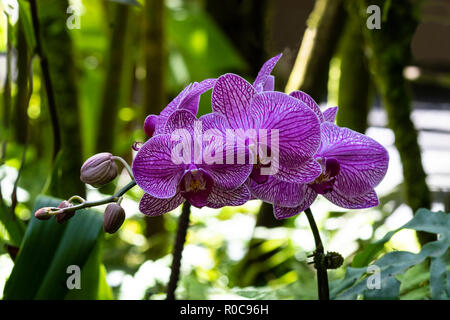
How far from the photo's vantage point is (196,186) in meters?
0.37

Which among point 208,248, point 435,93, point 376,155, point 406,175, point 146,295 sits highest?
point 376,155

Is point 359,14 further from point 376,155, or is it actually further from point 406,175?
point 376,155

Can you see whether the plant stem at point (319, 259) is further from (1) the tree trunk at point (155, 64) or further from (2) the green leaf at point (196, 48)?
(2) the green leaf at point (196, 48)

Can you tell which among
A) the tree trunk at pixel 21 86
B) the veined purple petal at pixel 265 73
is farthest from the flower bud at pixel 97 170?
the tree trunk at pixel 21 86

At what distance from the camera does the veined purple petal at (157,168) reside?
358 mm

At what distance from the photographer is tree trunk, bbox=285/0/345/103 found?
0.84 m

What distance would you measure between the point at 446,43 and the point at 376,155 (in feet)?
10.6

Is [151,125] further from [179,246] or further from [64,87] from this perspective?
[64,87]

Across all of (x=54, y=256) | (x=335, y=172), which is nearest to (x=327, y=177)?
(x=335, y=172)

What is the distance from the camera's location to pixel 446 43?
129 inches

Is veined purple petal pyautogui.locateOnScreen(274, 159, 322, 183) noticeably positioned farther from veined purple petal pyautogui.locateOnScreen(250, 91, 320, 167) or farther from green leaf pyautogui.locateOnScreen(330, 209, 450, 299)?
green leaf pyautogui.locateOnScreen(330, 209, 450, 299)

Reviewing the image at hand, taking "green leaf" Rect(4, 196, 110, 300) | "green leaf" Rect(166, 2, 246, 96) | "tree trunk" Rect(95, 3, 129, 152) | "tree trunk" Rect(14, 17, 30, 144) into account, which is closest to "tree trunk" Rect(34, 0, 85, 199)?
"tree trunk" Rect(14, 17, 30, 144)

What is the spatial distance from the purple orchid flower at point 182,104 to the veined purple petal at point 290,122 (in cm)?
5
